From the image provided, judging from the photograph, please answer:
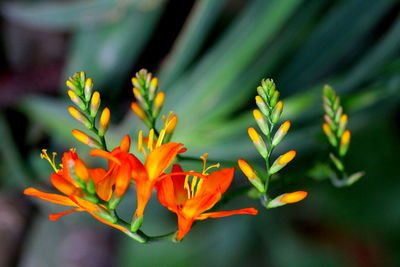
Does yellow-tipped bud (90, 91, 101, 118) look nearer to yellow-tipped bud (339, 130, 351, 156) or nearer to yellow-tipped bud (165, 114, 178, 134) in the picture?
yellow-tipped bud (165, 114, 178, 134)

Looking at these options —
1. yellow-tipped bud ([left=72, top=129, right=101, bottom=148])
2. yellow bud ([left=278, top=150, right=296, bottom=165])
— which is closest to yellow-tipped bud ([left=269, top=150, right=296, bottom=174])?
yellow bud ([left=278, top=150, right=296, bottom=165])

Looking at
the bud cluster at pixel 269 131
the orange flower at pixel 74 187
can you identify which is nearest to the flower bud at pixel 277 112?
the bud cluster at pixel 269 131

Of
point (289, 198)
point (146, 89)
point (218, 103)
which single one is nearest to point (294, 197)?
point (289, 198)

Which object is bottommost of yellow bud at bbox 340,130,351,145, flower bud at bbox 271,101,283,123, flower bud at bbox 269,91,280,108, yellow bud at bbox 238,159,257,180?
yellow bud at bbox 238,159,257,180

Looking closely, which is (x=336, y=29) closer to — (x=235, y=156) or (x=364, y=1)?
(x=364, y=1)

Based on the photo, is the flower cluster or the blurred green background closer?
the flower cluster

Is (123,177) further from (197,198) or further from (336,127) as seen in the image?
(336,127)
